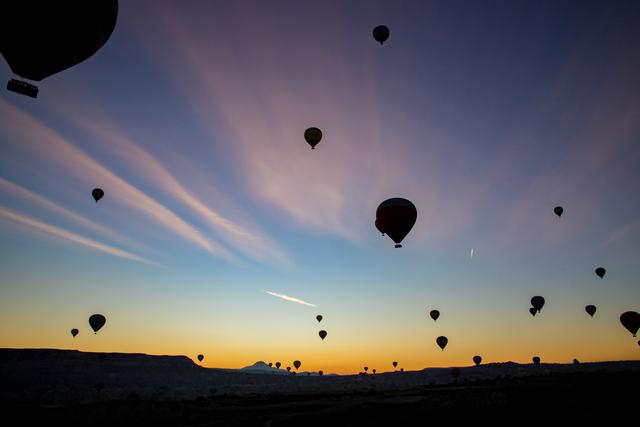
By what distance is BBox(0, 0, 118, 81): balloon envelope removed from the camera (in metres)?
17.6

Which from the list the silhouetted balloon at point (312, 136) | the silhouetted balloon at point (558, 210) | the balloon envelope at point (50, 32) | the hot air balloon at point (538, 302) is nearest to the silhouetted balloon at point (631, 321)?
Answer: the hot air balloon at point (538, 302)

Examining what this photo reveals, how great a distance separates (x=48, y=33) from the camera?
59.8 ft

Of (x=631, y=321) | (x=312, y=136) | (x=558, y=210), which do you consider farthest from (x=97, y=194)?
(x=631, y=321)

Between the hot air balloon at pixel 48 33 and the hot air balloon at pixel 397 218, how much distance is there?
26179mm

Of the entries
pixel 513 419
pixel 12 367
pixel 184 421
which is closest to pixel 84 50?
pixel 184 421

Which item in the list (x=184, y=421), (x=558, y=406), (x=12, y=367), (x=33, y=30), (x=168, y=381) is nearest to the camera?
(x=33, y=30)

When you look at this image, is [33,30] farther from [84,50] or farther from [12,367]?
[12,367]

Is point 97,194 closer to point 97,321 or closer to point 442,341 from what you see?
point 97,321

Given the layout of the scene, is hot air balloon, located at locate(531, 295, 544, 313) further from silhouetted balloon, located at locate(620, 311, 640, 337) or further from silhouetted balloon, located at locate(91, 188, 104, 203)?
silhouetted balloon, located at locate(91, 188, 104, 203)

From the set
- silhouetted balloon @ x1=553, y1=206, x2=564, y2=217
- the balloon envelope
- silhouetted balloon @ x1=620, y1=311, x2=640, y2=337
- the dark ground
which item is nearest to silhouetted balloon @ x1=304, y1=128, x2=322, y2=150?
the balloon envelope

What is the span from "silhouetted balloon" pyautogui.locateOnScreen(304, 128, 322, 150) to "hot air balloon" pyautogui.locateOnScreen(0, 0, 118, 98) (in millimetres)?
24459

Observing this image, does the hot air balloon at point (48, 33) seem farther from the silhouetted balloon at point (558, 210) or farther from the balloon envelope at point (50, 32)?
the silhouetted balloon at point (558, 210)

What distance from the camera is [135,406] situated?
97.3ft

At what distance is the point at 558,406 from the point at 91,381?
504 feet
